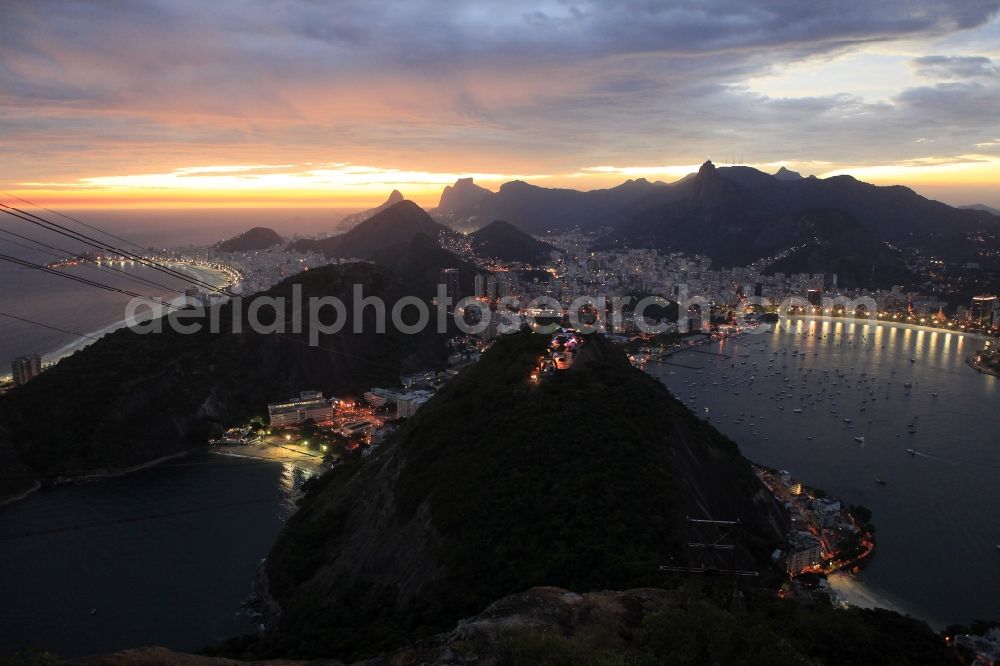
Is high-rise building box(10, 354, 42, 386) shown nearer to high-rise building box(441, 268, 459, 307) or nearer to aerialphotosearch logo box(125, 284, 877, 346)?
aerialphotosearch logo box(125, 284, 877, 346)

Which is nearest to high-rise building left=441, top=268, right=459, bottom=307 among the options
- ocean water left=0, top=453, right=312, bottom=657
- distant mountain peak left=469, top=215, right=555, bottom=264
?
ocean water left=0, top=453, right=312, bottom=657

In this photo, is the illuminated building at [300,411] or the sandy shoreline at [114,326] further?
the sandy shoreline at [114,326]

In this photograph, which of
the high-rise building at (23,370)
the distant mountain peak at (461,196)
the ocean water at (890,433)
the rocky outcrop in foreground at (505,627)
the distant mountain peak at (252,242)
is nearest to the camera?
the rocky outcrop in foreground at (505,627)

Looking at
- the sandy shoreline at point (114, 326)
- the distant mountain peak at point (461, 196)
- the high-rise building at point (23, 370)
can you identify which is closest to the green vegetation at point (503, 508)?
the high-rise building at point (23, 370)

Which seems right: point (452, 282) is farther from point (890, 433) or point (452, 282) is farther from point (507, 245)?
point (507, 245)

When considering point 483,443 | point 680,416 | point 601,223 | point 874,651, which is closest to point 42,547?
point 483,443

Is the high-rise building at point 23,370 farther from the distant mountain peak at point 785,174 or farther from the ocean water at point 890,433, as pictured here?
the distant mountain peak at point 785,174
